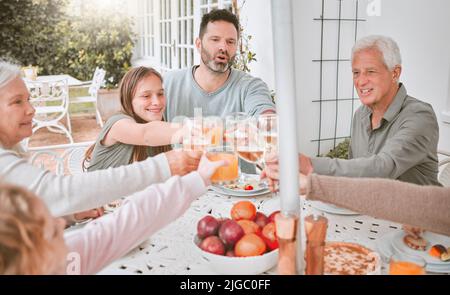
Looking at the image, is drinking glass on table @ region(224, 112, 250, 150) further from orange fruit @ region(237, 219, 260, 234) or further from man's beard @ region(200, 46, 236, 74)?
man's beard @ region(200, 46, 236, 74)

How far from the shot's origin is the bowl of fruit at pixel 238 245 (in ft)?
2.00

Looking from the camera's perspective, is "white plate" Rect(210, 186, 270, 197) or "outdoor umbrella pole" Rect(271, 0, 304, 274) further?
"white plate" Rect(210, 186, 270, 197)

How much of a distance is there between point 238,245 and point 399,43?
163 centimetres

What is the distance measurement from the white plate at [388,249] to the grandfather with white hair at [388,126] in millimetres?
202

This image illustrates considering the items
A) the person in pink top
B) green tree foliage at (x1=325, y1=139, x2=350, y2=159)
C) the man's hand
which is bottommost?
green tree foliage at (x1=325, y1=139, x2=350, y2=159)

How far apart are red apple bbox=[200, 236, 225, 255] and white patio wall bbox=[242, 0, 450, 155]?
131 cm

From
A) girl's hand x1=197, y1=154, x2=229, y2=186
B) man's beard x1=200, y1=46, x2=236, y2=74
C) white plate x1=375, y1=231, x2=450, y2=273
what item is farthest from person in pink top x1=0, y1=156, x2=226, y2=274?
man's beard x1=200, y1=46, x2=236, y2=74

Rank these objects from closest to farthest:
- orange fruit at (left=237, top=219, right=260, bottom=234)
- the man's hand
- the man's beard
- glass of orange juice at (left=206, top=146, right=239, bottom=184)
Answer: orange fruit at (left=237, top=219, right=260, bottom=234)
glass of orange juice at (left=206, top=146, right=239, bottom=184)
the man's hand
the man's beard

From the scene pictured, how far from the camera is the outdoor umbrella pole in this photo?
0.46 metres

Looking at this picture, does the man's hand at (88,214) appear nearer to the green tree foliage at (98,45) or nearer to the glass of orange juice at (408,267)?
the glass of orange juice at (408,267)

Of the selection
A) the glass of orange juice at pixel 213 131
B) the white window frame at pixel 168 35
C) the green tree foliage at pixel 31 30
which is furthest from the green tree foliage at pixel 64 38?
the glass of orange juice at pixel 213 131

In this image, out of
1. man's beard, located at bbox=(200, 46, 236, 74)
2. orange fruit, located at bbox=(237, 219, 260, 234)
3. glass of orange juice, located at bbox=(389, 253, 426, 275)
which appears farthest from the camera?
man's beard, located at bbox=(200, 46, 236, 74)

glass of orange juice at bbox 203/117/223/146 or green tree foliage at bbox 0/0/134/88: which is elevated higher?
green tree foliage at bbox 0/0/134/88
